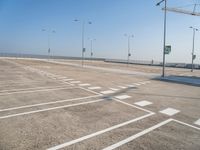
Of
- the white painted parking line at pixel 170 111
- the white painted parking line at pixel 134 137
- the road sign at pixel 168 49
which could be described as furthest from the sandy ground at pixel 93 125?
the road sign at pixel 168 49

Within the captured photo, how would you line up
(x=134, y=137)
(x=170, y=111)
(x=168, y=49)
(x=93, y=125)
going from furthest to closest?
1. (x=168, y=49)
2. (x=170, y=111)
3. (x=93, y=125)
4. (x=134, y=137)

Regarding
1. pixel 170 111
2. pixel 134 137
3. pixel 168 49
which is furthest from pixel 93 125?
A: pixel 168 49

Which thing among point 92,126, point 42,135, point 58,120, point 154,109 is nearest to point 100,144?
point 92,126

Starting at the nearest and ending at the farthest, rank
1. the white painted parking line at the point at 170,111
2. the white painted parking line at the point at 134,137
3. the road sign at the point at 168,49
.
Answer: the white painted parking line at the point at 134,137, the white painted parking line at the point at 170,111, the road sign at the point at 168,49

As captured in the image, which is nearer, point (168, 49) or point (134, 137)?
point (134, 137)

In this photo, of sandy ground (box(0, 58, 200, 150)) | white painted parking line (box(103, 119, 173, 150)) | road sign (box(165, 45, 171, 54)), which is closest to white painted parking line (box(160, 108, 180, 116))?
sandy ground (box(0, 58, 200, 150))

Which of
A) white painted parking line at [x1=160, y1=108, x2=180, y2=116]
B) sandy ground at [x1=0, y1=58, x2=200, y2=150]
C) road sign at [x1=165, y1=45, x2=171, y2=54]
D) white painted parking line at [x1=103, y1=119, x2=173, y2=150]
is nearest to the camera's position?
white painted parking line at [x1=103, y1=119, x2=173, y2=150]

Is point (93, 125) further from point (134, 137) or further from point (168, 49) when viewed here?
point (168, 49)

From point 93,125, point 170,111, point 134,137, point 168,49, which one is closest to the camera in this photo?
point 134,137

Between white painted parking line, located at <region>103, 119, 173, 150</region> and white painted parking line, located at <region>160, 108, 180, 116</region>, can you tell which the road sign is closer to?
white painted parking line, located at <region>160, 108, 180, 116</region>

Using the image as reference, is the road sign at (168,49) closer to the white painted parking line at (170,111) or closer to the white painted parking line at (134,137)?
the white painted parking line at (170,111)

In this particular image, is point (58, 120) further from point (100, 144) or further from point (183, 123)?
point (183, 123)

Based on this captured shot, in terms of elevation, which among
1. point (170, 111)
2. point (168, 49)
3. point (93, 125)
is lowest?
point (170, 111)

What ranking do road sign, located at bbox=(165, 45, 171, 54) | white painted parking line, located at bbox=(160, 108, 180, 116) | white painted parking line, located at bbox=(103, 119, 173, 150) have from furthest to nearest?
1. road sign, located at bbox=(165, 45, 171, 54)
2. white painted parking line, located at bbox=(160, 108, 180, 116)
3. white painted parking line, located at bbox=(103, 119, 173, 150)
